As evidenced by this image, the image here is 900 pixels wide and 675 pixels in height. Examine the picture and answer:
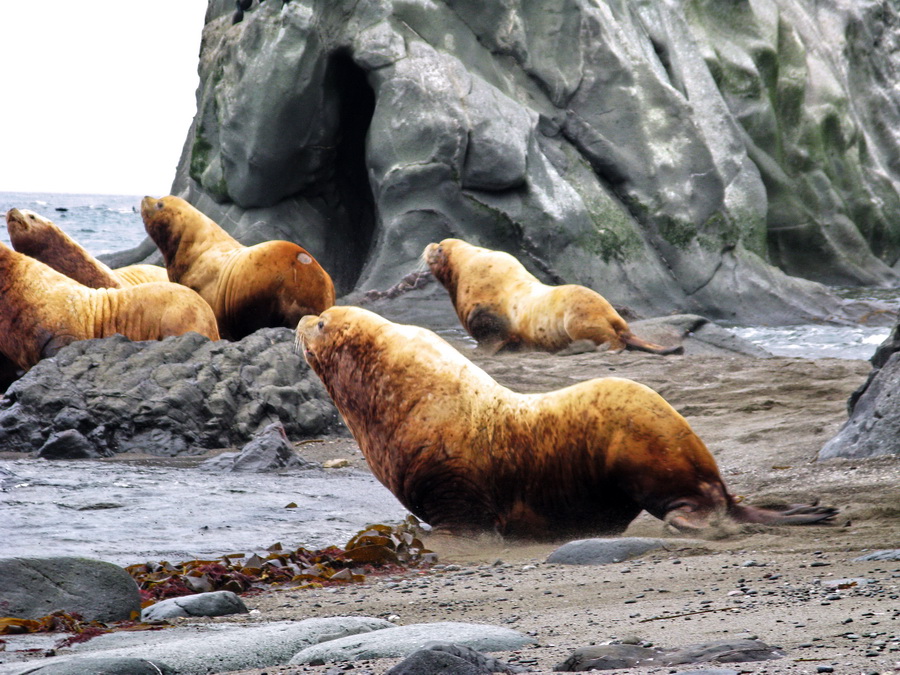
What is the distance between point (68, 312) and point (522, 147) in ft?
29.5

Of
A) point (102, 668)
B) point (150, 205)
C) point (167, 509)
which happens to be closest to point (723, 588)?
point (102, 668)

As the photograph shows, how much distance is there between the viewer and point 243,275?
35.8 ft

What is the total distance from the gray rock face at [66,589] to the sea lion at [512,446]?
1575 millimetres

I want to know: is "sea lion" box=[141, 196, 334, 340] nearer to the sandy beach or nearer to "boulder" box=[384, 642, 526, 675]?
the sandy beach

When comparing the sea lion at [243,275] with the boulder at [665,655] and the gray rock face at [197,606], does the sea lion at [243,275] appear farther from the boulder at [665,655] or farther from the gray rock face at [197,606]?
the boulder at [665,655]

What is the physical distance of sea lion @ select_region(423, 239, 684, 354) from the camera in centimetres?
1130

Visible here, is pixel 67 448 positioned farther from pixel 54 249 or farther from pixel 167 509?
pixel 54 249

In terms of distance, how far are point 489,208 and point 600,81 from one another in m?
3.35

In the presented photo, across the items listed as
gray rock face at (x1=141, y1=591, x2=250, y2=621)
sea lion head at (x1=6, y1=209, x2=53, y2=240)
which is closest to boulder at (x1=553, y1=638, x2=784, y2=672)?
gray rock face at (x1=141, y1=591, x2=250, y2=621)

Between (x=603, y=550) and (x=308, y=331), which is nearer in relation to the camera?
(x=603, y=550)

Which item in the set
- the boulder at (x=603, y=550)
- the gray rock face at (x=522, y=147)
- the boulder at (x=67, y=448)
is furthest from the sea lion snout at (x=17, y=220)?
the boulder at (x=603, y=550)

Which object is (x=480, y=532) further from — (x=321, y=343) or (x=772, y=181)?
(x=772, y=181)

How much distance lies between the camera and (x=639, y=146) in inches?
714

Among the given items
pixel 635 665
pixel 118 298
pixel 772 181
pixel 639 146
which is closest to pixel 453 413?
pixel 635 665
